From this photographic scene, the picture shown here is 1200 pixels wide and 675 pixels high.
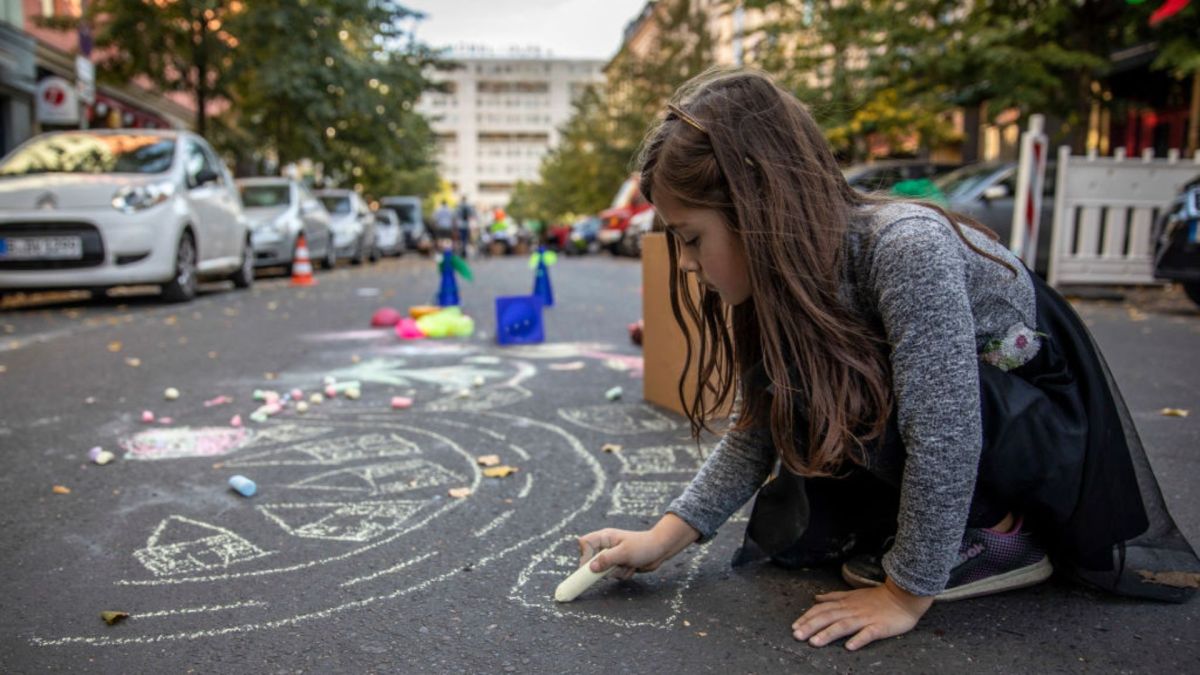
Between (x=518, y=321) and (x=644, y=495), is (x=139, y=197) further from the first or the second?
(x=644, y=495)

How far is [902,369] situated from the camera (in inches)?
67.3

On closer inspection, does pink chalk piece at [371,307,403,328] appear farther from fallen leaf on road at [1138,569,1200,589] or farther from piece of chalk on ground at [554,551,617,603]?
fallen leaf on road at [1138,569,1200,589]

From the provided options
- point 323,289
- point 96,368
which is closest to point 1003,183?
point 323,289

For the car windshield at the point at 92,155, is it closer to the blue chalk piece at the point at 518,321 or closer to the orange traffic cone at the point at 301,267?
the orange traffic cone at the point at 301,267

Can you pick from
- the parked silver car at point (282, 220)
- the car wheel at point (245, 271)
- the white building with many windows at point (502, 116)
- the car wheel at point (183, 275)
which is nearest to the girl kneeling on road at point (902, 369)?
the car wheel at point (183, 275)

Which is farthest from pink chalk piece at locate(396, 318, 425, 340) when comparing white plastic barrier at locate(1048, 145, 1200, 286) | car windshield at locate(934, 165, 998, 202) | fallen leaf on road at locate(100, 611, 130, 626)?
white plastic barrier at locate(1048, 145, 1200, 286)

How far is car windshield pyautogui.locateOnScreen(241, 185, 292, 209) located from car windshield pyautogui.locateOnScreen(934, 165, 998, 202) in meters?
9.36

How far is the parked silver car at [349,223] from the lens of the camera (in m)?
17.9

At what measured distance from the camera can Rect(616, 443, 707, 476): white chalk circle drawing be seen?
3094 millimetres

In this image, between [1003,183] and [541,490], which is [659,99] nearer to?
[1003,183]

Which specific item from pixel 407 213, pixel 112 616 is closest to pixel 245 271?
pixel 112 616

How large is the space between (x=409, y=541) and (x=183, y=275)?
7314 mm

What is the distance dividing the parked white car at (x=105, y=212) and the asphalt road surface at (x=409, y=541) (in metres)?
3.16

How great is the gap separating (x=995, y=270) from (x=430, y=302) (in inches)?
314
